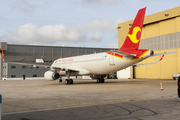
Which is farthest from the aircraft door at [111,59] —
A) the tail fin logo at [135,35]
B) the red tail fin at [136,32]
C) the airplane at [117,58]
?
the tail fin logo at [135,35]

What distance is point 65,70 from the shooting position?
2845cm

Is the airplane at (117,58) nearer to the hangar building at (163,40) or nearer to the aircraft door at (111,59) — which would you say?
the aircraft door at (111,59)

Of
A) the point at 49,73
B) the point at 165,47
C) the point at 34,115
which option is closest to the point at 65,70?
the point at 49,73

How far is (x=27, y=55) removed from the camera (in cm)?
6625

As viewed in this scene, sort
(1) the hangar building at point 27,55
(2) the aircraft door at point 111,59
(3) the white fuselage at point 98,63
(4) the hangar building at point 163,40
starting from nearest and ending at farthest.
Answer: (3) the white fuselage at point 98,63 → (2) the aircraft door at point 111,59 → (4) the hangar building at point 163,40 → (1) the hangar building at point 27,55

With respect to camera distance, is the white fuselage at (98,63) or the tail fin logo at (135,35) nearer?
the tail fin logo at (135,35)

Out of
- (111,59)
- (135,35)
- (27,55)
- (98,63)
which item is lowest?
(98,63)

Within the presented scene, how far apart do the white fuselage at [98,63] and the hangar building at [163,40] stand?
2237 cm

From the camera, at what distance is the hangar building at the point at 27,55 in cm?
6312

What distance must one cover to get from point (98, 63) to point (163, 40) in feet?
79.8

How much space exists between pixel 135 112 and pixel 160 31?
40.9 metres

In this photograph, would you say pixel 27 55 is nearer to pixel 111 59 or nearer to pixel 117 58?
pixel 111 59

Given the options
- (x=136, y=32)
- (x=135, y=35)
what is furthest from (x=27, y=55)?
(x=136, y=32)

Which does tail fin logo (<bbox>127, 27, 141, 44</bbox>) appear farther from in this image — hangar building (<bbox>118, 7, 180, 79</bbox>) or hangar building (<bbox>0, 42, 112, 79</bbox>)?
hangar building (<bbox>0, 42, 112, 79</bbox>)
